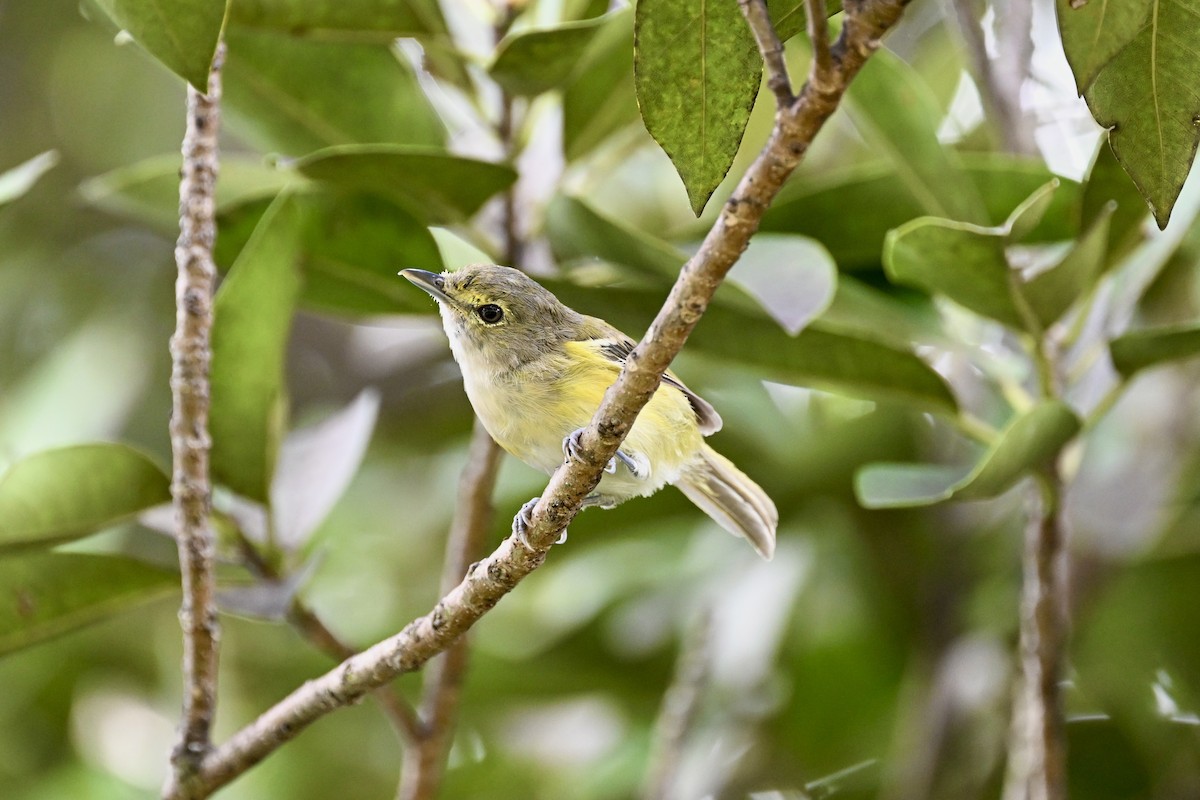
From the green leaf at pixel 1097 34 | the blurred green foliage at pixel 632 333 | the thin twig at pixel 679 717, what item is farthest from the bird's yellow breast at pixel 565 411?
the green leaf at pixel 1097 34

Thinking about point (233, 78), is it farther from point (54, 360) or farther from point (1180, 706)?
point (1180, 706)

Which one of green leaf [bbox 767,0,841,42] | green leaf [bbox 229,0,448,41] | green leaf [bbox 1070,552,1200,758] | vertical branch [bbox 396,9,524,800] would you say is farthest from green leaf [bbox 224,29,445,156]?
green leaf [bbox 1070,552,1200,758]

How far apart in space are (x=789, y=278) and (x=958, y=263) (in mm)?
279

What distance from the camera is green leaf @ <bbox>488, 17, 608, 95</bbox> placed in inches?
65.8

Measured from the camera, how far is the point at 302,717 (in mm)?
1479

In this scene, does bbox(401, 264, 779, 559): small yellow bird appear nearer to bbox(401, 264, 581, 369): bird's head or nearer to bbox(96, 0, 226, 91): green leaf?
bbox(401, 264, 581, 369): bird's head

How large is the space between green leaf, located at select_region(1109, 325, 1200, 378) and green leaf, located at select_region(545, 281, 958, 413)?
0.85 ft

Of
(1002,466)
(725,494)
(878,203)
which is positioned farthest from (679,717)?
(878,203)

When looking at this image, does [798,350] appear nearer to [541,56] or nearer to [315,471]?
[541,56]

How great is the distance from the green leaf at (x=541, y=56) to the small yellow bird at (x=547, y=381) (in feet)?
0.98

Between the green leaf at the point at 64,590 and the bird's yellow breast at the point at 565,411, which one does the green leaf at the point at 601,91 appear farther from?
the green leaf at the point at 64,590

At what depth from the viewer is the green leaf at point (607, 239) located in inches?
67.2

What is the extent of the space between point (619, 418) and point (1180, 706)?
2099mm

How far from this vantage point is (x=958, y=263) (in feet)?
5.59
